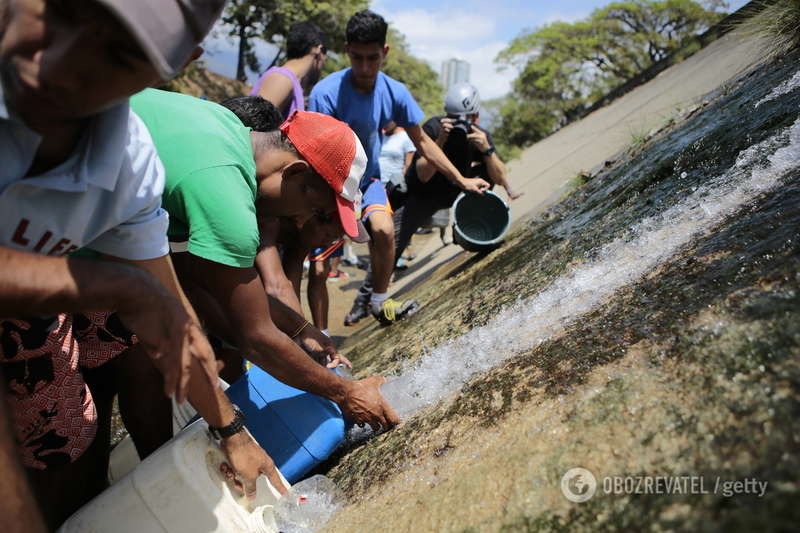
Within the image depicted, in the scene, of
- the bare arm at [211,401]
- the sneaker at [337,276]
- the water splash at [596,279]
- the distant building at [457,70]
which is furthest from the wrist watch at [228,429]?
the distant building at [457,70]

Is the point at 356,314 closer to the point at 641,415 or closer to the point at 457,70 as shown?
the point at 641,415

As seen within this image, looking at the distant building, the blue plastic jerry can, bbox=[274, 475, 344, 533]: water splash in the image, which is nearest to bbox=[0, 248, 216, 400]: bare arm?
bbox=[274, 475, 344, 533]: water splash

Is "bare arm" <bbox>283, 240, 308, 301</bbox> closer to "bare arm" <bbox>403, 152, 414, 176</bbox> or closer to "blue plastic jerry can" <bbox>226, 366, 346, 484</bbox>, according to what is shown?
"blue plastic jerry can" <bbox>226, 366, 346, 484</bbox>

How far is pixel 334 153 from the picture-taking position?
2.21 metres

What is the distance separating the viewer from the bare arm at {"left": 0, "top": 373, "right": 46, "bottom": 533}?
1.17 meters

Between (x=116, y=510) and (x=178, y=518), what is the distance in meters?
0.19

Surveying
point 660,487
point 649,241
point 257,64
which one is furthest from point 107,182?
point 257,64

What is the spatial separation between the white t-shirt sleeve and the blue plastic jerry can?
34.9 inches

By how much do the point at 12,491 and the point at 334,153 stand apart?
150cm

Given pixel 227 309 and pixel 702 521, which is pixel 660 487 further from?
pixel 227 309

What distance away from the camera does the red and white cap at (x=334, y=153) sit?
2.20 m

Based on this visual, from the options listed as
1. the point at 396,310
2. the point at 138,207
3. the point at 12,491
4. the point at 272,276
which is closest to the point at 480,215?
the point at 396,310

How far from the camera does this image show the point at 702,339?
150 cm

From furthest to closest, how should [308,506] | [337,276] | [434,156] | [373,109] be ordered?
[337,276] < [434,156] < [373,109] < [308,506]
